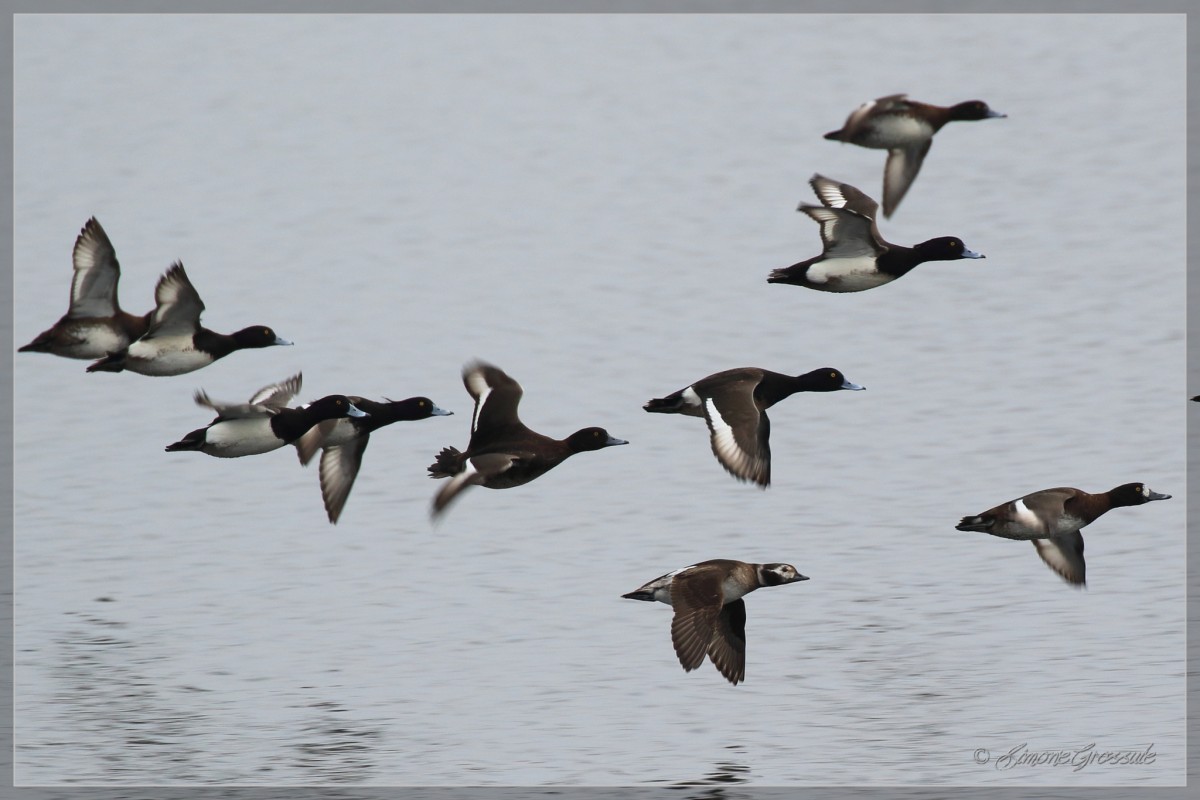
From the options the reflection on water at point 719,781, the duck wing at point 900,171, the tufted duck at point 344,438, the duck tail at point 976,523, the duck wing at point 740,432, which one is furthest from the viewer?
the duck wing at point 900,171

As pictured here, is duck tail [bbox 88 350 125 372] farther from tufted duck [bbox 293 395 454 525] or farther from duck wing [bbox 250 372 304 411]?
duck wing [bbox 250 372 304 411]

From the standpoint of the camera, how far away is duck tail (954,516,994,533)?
566 inches

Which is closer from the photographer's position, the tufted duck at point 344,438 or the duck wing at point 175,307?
the duck wing at point 175,307

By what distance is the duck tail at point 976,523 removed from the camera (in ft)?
47.1

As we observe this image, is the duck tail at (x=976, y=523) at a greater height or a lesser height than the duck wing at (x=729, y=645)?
greater

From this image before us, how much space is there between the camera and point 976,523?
567 inches

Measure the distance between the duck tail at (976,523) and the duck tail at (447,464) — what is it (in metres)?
3.32

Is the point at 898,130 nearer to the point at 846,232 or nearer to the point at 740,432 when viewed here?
the point at 846,232

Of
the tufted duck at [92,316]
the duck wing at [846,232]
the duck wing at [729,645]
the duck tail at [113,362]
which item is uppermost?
the duck wing at [846,232]

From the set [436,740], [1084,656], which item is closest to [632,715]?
[436,740]

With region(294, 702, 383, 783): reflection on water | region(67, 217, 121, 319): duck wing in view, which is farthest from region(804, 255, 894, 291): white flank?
region(67, 217, 121, 319): duck wing

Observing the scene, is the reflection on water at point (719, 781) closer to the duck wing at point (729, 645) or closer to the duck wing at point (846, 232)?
the duck wing at point (729, 645)

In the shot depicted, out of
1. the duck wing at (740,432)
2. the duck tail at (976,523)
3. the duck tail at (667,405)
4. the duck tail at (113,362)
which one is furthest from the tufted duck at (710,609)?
the duck tail at (113,362)

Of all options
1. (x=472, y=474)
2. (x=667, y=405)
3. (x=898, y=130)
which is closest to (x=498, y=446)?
(x=472, y=474)
